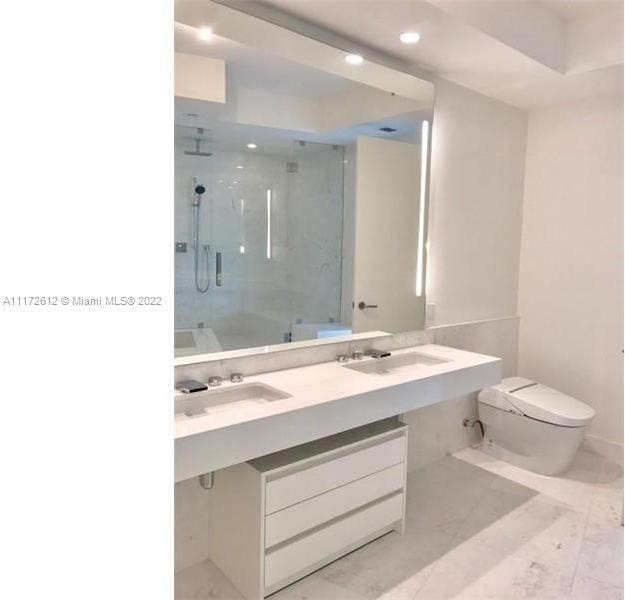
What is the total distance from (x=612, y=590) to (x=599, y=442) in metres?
1.51

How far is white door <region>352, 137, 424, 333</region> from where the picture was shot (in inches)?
117

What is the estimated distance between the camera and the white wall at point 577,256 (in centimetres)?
320

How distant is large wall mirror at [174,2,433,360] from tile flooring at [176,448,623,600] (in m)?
0.97

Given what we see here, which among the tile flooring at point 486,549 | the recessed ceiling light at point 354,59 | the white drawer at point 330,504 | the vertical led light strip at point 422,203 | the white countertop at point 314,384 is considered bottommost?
the tile flooring at point 486,549

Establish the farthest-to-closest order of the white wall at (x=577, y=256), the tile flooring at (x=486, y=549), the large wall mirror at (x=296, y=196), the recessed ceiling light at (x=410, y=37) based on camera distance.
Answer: the white wall at (x=577, y=256) < the large wall mirror at (x=296, y=196) < the recessed ceiling light at (x=410, y=37) < the tile flooring at (x=486, y=549)

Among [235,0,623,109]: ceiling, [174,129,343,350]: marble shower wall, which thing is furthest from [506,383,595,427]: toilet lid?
[235,0,623,109]: ceiling

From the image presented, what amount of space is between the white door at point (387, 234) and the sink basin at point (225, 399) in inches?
40.0

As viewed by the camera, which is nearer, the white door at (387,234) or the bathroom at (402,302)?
the bathroom at (402,302)

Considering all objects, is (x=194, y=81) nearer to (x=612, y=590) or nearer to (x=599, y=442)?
(x=612, y=590)

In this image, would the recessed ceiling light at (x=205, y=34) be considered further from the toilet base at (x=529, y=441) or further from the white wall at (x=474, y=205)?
the toilet base at (x=529, y=441)

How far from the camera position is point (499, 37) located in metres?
2.31

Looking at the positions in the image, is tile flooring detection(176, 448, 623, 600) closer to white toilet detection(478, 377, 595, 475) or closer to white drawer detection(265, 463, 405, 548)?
white toilet detection(478, 377, 595, 475)

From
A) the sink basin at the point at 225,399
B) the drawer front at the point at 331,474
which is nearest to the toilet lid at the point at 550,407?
the drawer front at the point at 331,474
